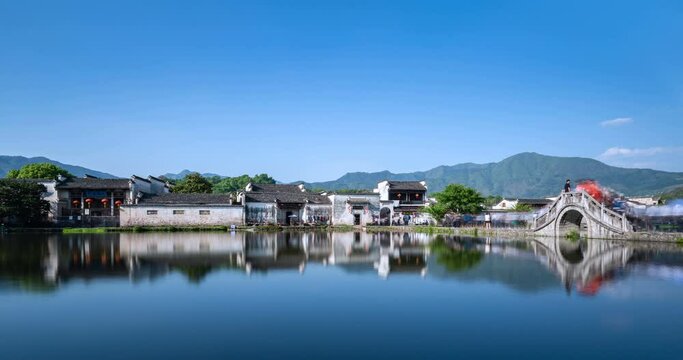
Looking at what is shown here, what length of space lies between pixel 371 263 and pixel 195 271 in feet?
23.3

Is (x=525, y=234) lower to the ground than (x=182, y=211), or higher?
lower

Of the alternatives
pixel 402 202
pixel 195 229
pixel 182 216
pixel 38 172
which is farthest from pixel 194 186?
pixel 402 202

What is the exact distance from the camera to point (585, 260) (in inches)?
820

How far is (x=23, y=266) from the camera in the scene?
58.3 feet

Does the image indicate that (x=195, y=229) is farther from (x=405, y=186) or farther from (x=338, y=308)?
(x=338, y=308)

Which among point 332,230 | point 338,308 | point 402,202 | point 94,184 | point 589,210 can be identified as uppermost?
point 94,184

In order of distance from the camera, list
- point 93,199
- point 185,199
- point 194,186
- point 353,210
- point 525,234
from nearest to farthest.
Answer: point 525,234, point 185,199, point 93,199, point 353,210, point 194,186

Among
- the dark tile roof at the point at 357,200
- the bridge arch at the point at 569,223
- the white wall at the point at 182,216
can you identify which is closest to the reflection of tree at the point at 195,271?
the bridge arch at the point at 569,223

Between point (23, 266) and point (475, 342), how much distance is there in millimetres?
16524

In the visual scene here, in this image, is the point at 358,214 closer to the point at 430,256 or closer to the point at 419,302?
the point at 430,256

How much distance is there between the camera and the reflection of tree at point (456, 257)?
19261 millimetres

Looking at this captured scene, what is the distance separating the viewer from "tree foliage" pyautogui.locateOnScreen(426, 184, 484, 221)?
4678 cm

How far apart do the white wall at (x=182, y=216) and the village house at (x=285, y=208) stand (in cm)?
164

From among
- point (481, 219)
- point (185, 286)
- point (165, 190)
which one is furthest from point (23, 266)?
point (165, 190)
